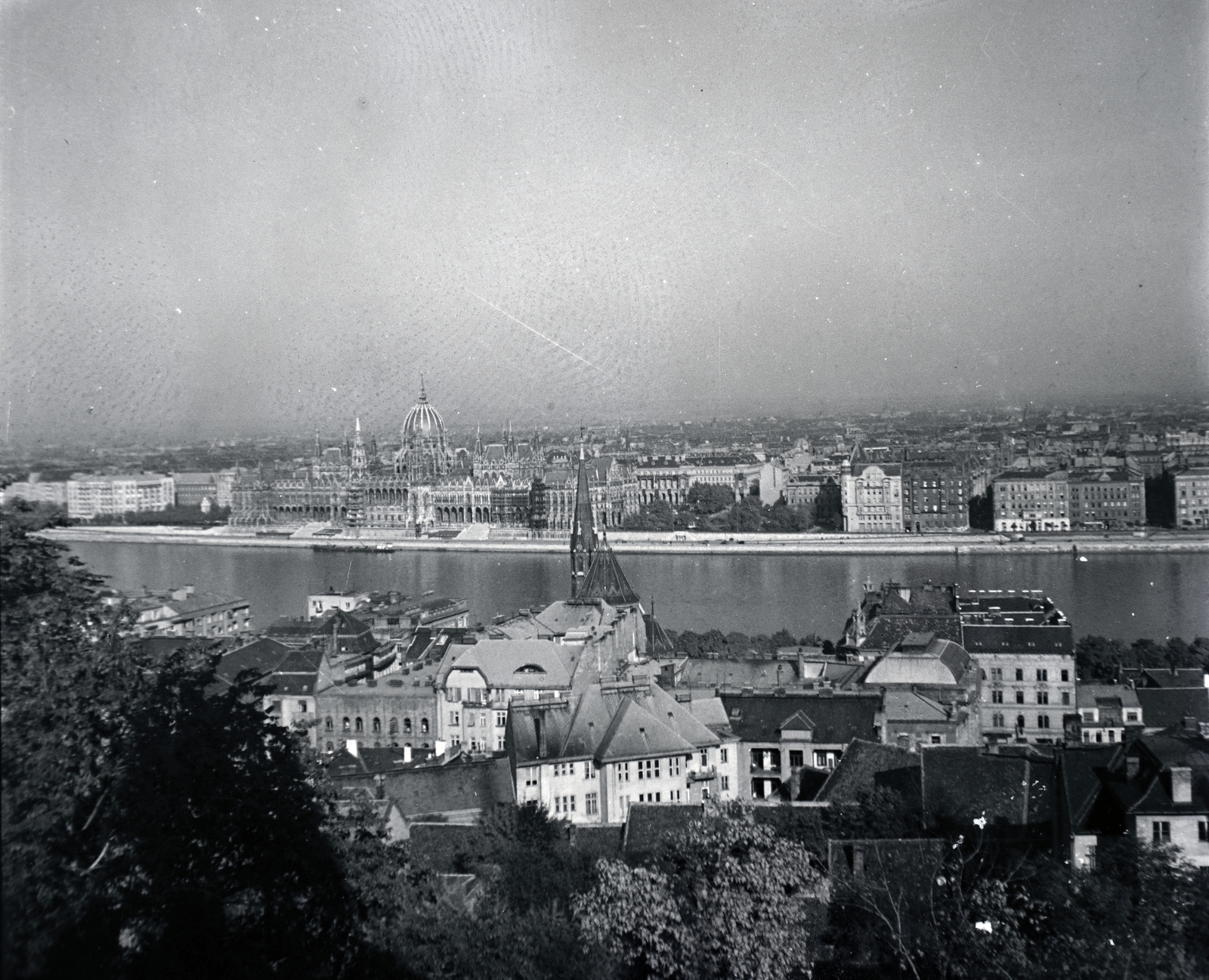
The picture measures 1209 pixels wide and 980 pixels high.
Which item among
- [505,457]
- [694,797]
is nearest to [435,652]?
[694,797]

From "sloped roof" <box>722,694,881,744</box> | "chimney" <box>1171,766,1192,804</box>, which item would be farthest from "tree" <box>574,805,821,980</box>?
"sloped roof" <box>722,694,881,744</box>

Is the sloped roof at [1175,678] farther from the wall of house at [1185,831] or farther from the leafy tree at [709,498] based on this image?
the leafy tree at [709,498]

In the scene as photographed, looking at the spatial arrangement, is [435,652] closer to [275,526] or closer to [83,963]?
[83,963]

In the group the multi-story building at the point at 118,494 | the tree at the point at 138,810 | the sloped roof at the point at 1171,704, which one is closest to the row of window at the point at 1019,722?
the sloped roof at the point at 1171,704

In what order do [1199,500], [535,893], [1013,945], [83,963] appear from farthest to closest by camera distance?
[1199,500], [535,893], [1013,945], [83,963]

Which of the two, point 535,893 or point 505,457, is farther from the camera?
point 505,457

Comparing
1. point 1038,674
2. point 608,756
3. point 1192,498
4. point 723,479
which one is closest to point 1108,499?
point 1192,498
